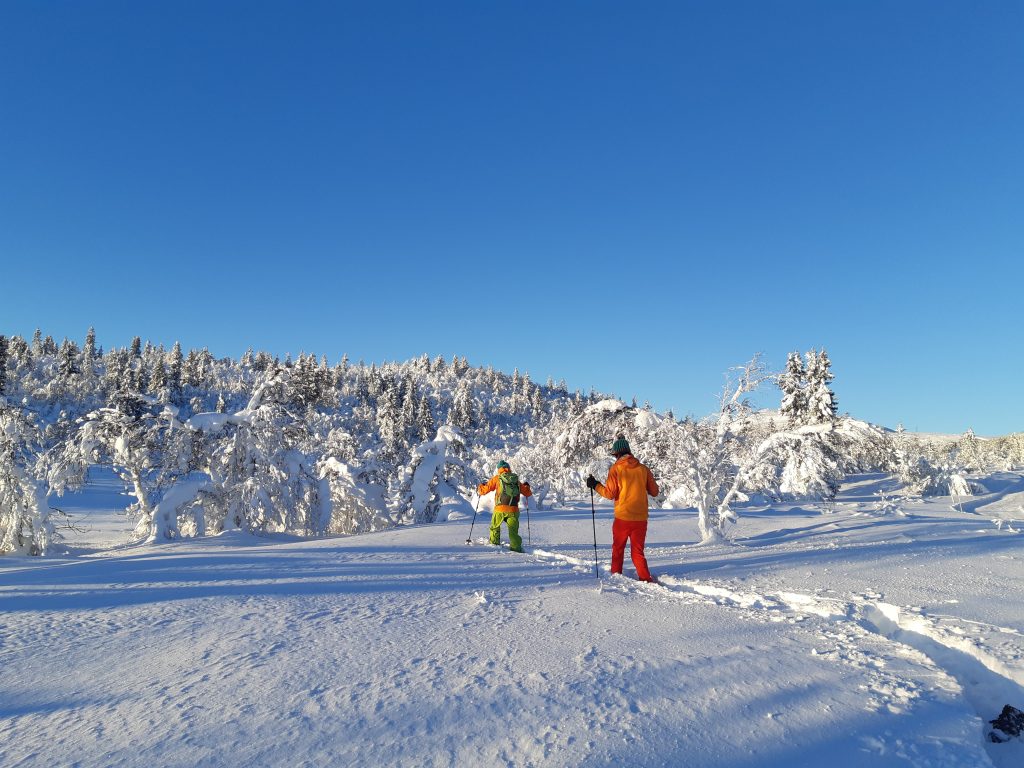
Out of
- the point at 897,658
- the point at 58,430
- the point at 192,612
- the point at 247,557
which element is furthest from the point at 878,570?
the point at 58,430

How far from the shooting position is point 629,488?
6.68m

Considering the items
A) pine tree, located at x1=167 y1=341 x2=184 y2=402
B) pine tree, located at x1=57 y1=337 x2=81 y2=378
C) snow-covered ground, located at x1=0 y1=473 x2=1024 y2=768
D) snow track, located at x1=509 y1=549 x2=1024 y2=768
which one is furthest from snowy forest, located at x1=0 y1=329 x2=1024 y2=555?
pine tree, located at x1=57 y1=337 x2=81 y2=378

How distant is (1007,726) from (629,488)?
409cm

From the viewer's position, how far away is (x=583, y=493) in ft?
88.9

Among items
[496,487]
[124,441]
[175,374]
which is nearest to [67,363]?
[175,374]

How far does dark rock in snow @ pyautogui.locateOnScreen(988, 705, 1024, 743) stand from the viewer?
9.04ft

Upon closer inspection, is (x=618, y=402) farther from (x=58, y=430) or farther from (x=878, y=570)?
(x=58, y=430)

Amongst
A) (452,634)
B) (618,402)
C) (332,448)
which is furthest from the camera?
(332,448)

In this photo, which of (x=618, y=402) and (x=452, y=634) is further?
(x=618, y=402)

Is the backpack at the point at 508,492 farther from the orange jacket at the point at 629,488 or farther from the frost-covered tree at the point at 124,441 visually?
the frost-covered tree at the point at 124,441

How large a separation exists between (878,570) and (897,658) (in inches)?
140

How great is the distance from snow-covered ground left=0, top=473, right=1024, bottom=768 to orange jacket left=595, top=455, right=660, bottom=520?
2.85ft

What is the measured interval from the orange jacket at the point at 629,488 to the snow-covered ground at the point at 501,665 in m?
0.87

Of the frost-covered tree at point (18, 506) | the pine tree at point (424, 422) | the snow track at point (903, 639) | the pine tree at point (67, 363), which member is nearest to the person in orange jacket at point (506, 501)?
the snow track at point (903, 639)
